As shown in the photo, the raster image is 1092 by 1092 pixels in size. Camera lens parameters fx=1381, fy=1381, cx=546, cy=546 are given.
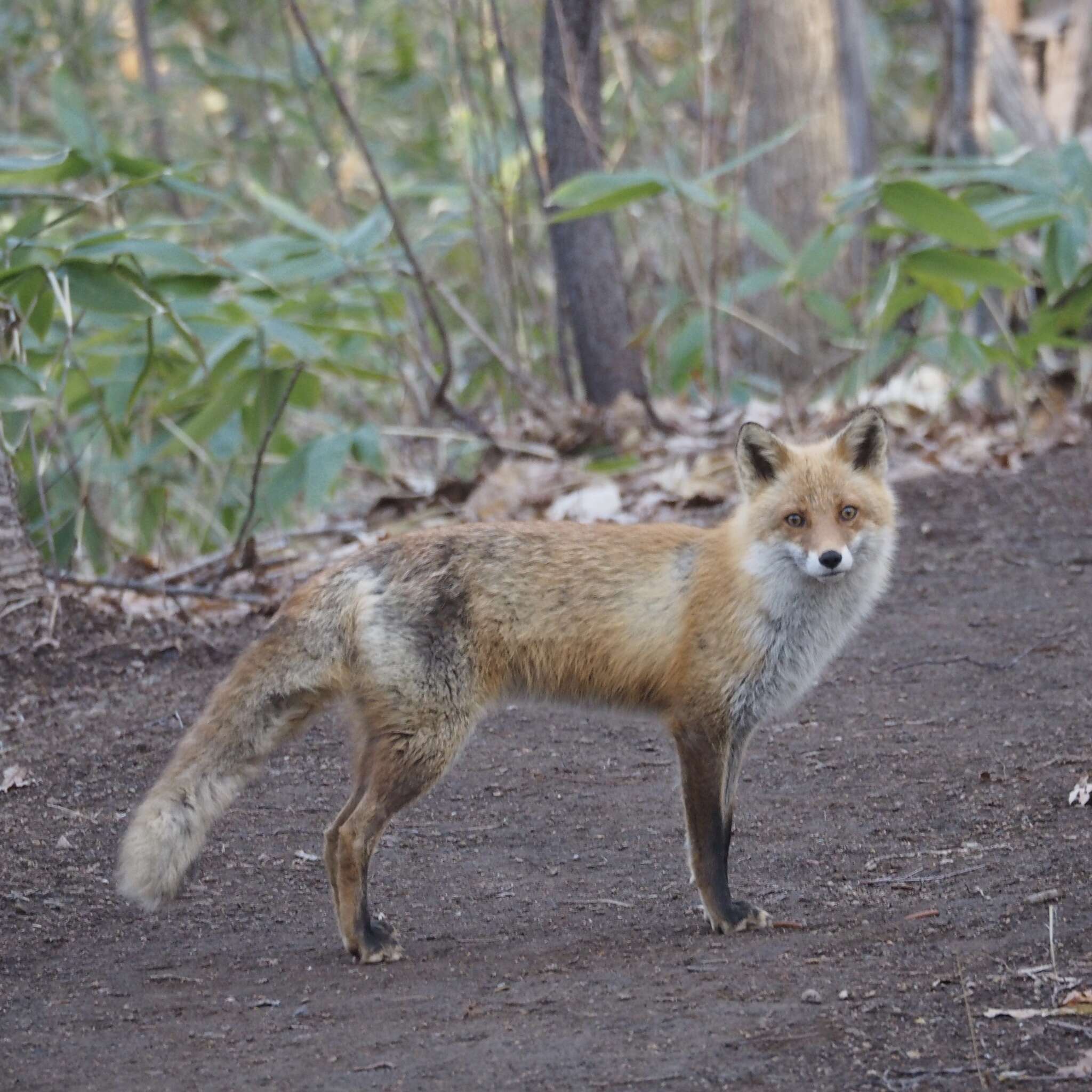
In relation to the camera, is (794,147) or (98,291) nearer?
(98,291)

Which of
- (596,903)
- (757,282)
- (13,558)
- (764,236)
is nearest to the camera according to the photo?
(596,903)

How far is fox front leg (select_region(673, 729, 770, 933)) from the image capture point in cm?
389

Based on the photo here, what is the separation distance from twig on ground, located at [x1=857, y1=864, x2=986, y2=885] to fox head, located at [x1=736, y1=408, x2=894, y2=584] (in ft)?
2.98

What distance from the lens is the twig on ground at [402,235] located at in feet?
23.5

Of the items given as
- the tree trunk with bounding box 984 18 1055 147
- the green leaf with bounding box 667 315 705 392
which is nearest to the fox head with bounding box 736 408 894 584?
the green leaf with bounding box 667 315 705 392

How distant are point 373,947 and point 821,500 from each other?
1866 mm

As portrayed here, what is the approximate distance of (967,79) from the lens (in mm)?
9336

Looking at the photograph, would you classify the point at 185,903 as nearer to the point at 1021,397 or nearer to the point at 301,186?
the point at 1021,397

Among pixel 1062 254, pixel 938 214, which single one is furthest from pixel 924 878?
pixel 1062 254

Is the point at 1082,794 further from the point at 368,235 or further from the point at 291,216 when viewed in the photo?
the point at 291,216

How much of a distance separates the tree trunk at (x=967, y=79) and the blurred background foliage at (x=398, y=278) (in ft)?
0.55

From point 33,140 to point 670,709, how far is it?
5007mm

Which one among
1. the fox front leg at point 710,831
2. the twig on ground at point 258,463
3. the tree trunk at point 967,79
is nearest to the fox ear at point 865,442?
the fox front leg at point 710,831

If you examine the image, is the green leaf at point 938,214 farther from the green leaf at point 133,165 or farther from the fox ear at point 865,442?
the green leaf at point 133,165
